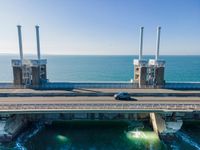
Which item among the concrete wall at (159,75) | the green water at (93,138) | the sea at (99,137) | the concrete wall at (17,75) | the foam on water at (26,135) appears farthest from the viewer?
the concrete wall at (159,75)

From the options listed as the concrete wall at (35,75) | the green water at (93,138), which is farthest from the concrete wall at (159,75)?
the concrete wall at (35,75)

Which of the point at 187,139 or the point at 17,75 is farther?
the point at 17,75

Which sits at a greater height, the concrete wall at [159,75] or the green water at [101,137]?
the concrete wall at [159,75]

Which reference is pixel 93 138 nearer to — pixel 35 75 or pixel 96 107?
pixel 96 107

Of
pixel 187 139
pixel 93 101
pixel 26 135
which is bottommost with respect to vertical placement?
pixel 187 139

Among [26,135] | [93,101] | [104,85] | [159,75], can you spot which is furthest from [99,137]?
[159,75]

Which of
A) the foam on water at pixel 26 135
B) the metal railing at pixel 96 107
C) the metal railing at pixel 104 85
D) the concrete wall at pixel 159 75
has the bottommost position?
the foam on water at pixel 26 135

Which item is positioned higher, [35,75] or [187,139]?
[35,75]

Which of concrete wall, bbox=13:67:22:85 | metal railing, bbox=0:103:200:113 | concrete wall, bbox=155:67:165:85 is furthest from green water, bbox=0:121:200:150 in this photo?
concrete wall, bbox=13:67:22:85

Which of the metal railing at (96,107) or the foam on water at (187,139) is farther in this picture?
the metal railing at (96,107)

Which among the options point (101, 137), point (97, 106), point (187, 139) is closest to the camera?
point (187, 139)

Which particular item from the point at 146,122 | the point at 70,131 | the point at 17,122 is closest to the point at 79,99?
the point at 70,131

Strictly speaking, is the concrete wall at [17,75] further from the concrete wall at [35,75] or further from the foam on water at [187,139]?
the foam on water at [187,139]
